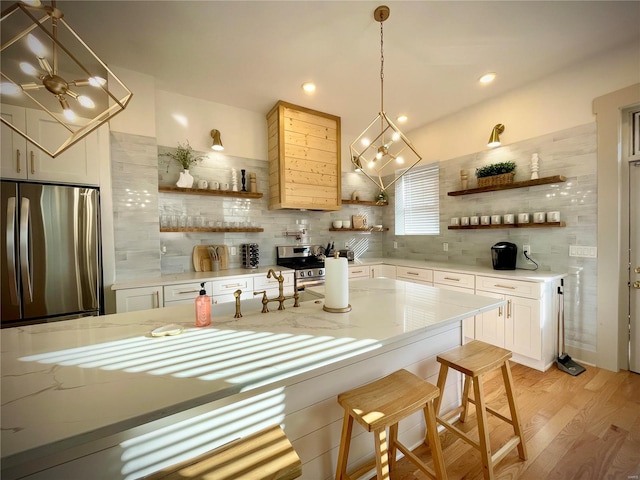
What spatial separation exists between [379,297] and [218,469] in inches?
49.1

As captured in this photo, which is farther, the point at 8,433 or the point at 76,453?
the point at 76,453

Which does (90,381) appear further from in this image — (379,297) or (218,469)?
(379,297)

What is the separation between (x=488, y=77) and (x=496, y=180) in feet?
3.65

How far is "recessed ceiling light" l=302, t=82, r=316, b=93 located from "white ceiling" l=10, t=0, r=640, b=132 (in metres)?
0.06

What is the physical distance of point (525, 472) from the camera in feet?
4.96

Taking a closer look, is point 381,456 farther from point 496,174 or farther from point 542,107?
point 542,107

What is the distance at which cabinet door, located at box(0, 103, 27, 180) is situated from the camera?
2.11m

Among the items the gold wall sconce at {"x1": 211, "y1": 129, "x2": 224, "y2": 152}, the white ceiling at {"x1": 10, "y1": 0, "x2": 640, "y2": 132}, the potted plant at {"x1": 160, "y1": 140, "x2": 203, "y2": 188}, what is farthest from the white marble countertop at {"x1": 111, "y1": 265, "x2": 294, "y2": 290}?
the white ceiling at {"x1": 10, "y1": 0, "x2": 640, "y2": 132}

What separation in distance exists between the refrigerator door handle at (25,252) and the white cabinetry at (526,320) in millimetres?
4122

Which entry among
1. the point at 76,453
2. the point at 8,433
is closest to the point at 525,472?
the point at 76,453

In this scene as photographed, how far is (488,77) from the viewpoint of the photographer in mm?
2848

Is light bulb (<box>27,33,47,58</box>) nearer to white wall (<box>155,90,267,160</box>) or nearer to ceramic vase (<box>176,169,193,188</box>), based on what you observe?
ceramic vase (<box>176,169,193,188</box>)

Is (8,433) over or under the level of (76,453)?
over

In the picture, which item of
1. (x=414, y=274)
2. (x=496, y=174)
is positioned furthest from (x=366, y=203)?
(x=496, y=174)
